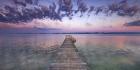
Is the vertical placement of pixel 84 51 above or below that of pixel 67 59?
above

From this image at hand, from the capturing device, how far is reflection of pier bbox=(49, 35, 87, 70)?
519 centimetres

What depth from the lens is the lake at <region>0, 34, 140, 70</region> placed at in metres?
5.15

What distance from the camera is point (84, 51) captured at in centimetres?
520

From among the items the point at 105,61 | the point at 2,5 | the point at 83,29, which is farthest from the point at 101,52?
the point at 2,5

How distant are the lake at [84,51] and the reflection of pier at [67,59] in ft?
0.27

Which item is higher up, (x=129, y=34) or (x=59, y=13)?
(x=59, y=13)

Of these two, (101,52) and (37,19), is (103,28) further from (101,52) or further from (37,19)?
(37,19)

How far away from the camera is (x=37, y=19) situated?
5273mm

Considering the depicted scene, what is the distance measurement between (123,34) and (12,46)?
1.85 metres

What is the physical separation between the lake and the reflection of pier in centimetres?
8

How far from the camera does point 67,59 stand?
5254 mm

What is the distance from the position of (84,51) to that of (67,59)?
31 cm

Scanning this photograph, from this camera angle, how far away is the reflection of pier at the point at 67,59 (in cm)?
519

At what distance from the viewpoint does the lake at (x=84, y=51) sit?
5148mm
